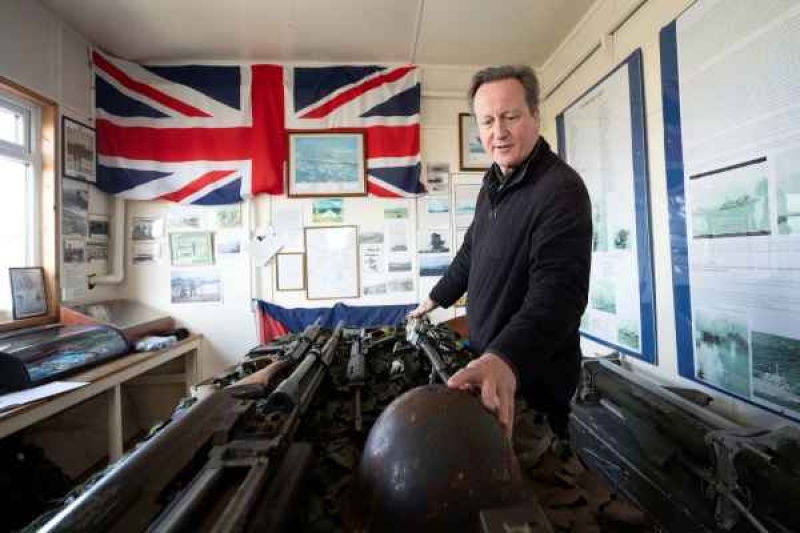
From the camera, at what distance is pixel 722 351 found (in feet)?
5.29

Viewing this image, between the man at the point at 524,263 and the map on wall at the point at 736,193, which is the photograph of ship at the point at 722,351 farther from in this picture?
the man at the point at 524,263

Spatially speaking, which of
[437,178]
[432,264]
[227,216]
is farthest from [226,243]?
[437,178]

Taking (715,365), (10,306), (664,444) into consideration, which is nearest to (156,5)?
(10,306)

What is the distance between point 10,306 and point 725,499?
11.2 ft

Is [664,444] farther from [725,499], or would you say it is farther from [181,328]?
[181,328]

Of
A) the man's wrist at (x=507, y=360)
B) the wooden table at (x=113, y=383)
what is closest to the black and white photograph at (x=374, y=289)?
the wooden table at (x=113, y=383)

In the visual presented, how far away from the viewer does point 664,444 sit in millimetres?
1277

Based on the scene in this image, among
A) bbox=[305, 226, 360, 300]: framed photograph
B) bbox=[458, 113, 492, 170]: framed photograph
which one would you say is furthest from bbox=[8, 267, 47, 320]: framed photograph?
bbox=[458, 113, 492, 170]: framed photograph

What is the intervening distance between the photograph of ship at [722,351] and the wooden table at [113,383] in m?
2.90

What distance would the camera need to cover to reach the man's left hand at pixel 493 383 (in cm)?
70

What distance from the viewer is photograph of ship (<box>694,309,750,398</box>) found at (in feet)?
4.99

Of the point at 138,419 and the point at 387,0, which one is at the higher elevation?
the point at 387,0

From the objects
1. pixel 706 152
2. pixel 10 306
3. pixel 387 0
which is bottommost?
pixel 10 306

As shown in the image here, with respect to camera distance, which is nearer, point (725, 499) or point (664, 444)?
point (725, 499)
